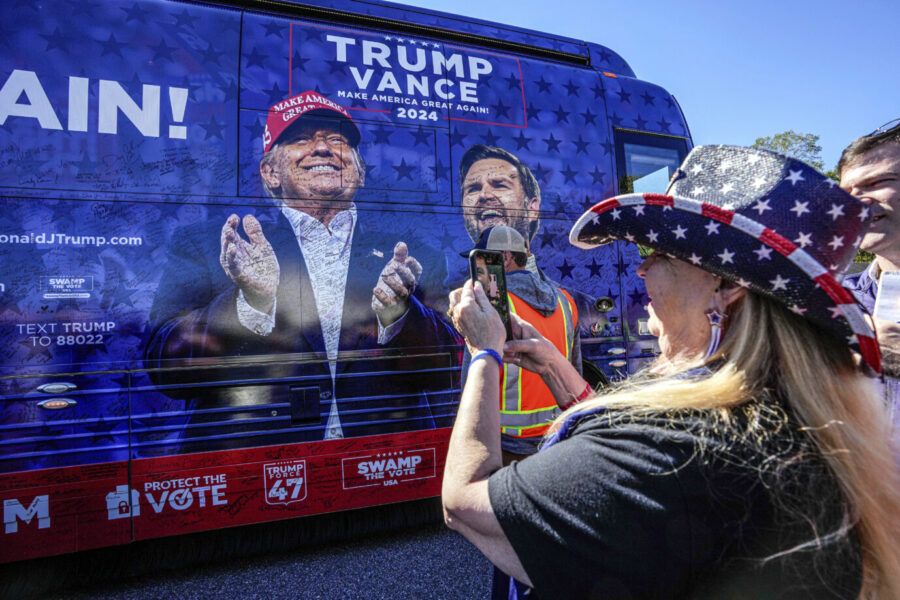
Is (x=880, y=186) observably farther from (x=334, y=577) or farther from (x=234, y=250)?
(x=334, y=577)

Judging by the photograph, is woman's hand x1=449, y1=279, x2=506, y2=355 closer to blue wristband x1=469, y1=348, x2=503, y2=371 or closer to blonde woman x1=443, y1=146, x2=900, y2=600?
blue wristband x1=469, y1=348, x2=503, y2=371

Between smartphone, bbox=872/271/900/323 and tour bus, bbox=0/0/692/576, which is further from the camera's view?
tour bus, bbox=0/0/692/576

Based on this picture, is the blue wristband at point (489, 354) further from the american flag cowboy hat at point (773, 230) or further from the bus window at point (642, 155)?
the bus window at point (642, 155)

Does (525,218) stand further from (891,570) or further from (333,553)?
(891,570)

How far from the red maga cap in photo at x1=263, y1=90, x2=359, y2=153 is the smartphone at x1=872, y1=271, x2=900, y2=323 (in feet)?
9.27

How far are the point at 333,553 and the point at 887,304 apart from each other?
3309mm

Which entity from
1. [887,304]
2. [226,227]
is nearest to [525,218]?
[226,227]

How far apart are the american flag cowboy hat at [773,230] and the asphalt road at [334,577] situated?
106 inches

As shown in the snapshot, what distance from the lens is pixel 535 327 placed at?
3.19 metres

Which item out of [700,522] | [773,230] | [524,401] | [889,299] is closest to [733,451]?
[700,522]

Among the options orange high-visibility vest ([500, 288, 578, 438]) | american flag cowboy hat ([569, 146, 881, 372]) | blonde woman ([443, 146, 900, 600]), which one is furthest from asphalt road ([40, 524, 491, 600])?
american flag cowboy hat ([569, 146, 881, 372])

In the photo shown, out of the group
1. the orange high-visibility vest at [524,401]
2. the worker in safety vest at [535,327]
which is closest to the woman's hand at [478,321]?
the worker in safety vest at [535,327]

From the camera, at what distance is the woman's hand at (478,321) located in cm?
130

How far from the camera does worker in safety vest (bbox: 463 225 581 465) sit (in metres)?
3.08
